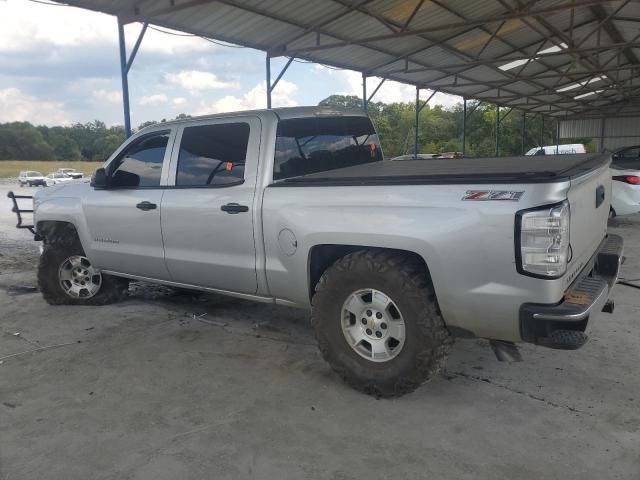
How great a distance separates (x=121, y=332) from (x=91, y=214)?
4.09 ft

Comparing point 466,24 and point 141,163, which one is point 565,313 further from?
point 466,24

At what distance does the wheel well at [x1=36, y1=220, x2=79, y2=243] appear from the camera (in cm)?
561

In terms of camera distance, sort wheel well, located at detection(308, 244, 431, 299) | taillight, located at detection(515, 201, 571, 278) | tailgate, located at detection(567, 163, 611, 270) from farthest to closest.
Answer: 1. wheel well, located at detection(308, 244, 431, 299)
2. tailgate, located at detection(567, 163, 611, 270)
3. taillight, located at detection(515, 201, 571, 278)

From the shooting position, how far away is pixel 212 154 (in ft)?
14.1

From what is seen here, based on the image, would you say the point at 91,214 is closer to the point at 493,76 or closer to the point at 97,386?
the point at 97,386

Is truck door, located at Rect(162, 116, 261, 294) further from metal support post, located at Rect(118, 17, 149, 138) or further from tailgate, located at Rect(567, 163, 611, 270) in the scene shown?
metal support post, located at Rect(118, 17, 149, 138)

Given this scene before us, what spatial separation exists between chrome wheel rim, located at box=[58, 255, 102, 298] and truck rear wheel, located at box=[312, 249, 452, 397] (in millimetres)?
3261

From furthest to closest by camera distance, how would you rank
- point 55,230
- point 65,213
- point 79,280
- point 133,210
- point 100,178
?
point 79,280 < point 55,230 < point 65,213 < point 100,178 < point 133,210

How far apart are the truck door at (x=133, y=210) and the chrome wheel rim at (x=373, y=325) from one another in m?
2.02

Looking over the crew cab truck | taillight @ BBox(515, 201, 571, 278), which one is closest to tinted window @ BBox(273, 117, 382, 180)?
the crew cab truck

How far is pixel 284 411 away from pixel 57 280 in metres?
3.64

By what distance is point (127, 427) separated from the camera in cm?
317

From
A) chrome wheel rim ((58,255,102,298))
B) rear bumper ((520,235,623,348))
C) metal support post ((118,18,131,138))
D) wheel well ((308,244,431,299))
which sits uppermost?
metal support post ((118,18,131,138))

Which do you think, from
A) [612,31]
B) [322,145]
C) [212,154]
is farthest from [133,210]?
[612,31]
